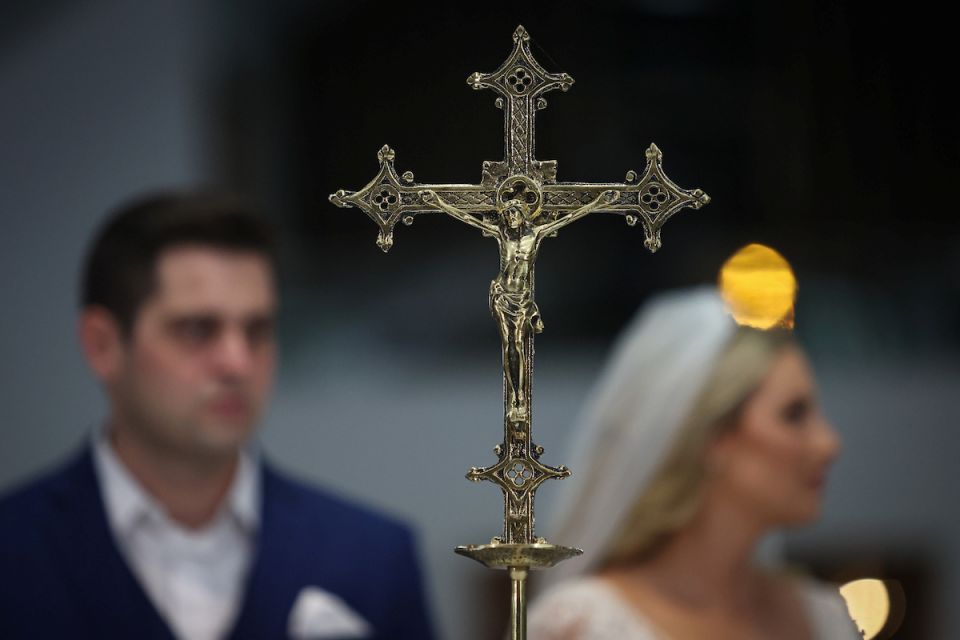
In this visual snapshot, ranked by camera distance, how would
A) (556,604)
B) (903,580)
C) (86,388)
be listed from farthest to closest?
(903,580)
(86,388)
(556,604)

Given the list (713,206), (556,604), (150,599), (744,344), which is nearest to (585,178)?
(713,206)

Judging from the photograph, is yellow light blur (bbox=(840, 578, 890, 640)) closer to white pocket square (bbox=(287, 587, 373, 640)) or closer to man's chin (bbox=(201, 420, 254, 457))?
white pocket square (bbox=(287, 587, 373, 640))

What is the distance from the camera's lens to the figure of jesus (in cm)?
227

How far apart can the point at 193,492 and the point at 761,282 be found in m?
1.56

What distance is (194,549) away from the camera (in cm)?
386

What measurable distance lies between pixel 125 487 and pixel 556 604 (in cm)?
104

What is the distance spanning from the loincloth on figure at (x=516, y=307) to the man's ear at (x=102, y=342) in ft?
6.09

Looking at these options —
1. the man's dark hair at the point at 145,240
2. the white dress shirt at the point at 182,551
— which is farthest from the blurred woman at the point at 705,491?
the man's dark hair at the point at 145,240

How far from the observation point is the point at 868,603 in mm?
4234

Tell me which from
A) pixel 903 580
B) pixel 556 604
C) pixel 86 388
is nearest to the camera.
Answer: pixel 556 604

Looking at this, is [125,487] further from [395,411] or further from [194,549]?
[395,411]

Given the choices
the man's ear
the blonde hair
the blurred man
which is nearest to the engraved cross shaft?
the blonde hair

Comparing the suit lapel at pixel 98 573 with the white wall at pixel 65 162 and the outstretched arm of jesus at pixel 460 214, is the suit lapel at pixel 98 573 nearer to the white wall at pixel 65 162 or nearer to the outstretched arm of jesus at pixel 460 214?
the white wall at pixel 65 162

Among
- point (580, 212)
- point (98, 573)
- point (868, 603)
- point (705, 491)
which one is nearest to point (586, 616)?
point (705, 491)
